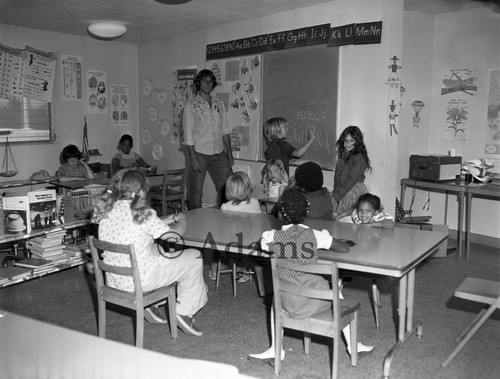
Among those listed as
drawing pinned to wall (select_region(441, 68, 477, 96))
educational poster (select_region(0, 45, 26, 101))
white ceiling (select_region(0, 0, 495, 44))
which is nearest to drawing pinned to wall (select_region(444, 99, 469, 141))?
drawing pinned to wall (select_region(441, 68, 477, 96))

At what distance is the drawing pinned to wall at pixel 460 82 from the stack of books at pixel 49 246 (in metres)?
4.27

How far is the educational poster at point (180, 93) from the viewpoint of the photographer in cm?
711

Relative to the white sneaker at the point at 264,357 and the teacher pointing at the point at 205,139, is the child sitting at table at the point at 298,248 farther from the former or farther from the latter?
the teacher pointing at the point at 205,139

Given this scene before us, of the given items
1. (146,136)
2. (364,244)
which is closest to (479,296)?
(364,244)

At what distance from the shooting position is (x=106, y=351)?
1181mm

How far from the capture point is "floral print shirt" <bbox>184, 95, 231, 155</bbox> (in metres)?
5.73

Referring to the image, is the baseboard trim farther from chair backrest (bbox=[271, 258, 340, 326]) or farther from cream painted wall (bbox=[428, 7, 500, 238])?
chair backrest (bbox=[271, 258, 340, 326])

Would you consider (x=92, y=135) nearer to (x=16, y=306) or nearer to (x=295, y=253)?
(x=16, y=306)

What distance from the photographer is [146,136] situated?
7988 millimetres

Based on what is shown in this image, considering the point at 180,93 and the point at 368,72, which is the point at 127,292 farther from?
the point at 180,93

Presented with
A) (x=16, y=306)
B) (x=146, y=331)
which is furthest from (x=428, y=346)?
(x=16, y=306)

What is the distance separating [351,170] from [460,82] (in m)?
2.08

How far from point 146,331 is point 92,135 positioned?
4.63 metres

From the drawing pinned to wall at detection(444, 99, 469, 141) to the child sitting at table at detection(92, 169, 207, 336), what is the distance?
3766mm
